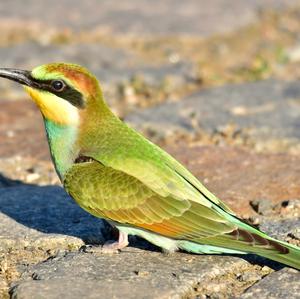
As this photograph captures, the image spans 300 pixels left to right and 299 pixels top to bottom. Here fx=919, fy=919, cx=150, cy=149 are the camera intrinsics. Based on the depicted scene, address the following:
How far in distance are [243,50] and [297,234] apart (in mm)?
3074

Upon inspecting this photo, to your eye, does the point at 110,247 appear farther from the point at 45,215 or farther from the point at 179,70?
the point at 179,70

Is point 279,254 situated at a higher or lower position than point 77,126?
lower

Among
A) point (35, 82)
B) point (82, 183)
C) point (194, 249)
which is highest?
point (35, 82)

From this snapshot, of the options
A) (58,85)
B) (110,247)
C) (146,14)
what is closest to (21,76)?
(58,85)

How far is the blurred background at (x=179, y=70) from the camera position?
466 centimetres

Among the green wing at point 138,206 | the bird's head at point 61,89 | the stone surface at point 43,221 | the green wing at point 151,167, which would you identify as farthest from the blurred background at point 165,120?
the bird's head at point 61,89

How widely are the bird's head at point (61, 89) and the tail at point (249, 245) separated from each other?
2.45 feet

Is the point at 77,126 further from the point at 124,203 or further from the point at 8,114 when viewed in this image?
the point at 8,114

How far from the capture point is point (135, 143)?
3617 mm

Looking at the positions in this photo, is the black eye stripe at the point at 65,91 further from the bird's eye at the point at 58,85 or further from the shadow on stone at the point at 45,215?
the shadow on stone at the point at 45,215

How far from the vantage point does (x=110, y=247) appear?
3428 millimetres

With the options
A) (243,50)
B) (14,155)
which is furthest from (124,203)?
(243,50)

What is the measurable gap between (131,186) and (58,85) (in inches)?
21.9

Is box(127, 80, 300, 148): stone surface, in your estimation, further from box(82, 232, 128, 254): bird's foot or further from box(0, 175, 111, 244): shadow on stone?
box(82, 232, 128, 254): bird's foot
